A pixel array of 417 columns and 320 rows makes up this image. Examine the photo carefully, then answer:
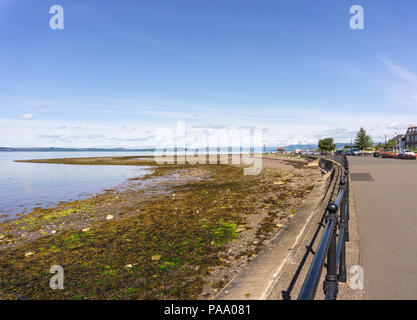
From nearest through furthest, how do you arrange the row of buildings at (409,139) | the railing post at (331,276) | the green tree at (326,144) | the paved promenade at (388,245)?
the railing post at (331,276) < the paved promenade at (388,245) < the row of buildings at (409,139) < the green tree at (326,144)

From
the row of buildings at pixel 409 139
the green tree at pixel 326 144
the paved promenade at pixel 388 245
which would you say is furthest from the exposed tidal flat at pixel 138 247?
the row of buildings at pixel 409 139

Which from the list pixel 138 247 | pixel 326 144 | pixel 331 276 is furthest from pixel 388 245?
pixel 326 144

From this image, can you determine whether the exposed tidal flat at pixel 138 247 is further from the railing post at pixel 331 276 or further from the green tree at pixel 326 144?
the green tree at pixel 326 144

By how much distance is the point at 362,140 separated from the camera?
98.9m

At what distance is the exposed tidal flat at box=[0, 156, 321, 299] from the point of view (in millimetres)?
4430

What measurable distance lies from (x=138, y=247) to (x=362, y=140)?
11329 centimetres

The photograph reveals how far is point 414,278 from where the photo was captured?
11.5 ft

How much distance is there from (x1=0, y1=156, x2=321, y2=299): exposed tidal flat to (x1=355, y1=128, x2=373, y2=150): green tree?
10456cm

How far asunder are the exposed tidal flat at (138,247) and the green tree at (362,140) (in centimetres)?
10456

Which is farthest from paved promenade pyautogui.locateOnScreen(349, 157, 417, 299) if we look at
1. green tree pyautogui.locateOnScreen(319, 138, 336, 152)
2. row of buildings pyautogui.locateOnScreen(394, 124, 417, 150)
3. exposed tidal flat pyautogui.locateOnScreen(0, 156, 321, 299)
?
row of buildings pyautogui.locateOnScreen(394, 124, 417, 150)

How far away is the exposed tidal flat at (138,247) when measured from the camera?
4.43 meters

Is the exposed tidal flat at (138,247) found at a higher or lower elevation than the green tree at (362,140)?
lower
